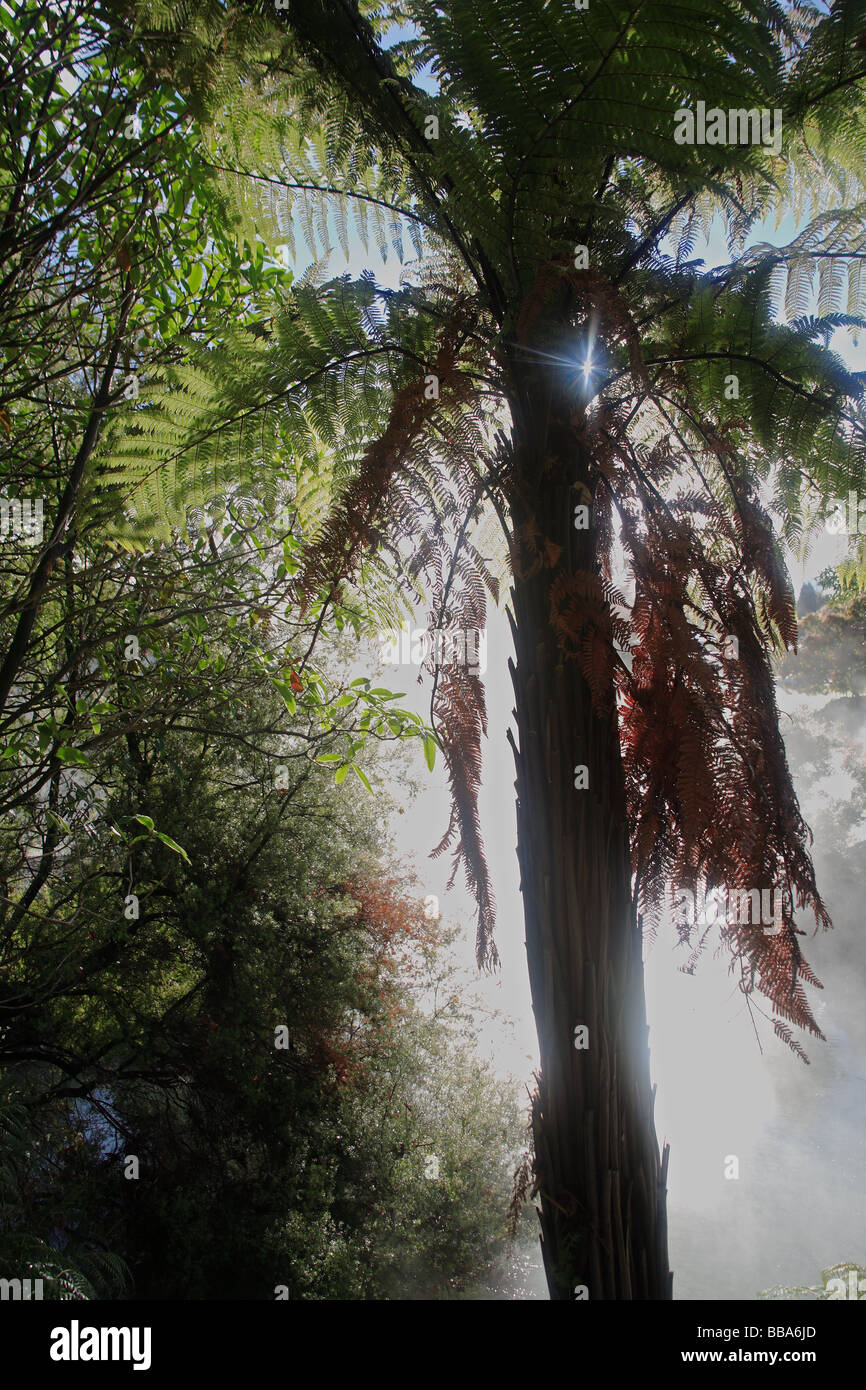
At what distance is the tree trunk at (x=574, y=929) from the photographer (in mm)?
647

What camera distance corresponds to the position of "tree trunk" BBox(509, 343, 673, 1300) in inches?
25.5

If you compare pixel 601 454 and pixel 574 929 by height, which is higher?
pixel 601 454

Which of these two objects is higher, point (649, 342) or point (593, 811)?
point (649, 342)

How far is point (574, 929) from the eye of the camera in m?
0.68

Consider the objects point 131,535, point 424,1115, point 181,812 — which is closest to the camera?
point 131,535

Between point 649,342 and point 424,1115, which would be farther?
point 424,1115

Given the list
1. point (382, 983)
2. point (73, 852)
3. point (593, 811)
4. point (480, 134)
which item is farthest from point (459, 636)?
point (382, 983)

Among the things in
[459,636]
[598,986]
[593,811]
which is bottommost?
[598,986]

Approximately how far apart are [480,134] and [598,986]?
2.43 feet

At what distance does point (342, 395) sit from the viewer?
2.86ft
